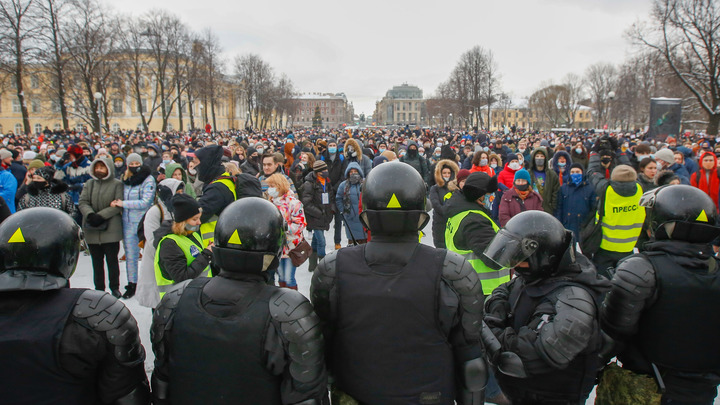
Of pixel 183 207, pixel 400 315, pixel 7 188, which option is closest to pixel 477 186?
pixel 400 315

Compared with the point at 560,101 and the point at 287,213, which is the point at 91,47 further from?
the point at 560,101

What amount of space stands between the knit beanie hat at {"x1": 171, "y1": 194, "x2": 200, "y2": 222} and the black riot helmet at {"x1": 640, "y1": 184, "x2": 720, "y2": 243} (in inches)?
131

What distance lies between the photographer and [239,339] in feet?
5.77

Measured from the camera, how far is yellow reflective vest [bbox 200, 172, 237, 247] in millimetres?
4648

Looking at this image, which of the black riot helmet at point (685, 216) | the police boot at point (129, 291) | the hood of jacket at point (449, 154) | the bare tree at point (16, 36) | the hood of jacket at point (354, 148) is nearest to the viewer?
the black riot helmet at point (685, 216)

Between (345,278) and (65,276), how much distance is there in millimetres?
1169

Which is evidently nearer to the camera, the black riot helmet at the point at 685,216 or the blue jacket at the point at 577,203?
the black riot helmet at the point at 685,216

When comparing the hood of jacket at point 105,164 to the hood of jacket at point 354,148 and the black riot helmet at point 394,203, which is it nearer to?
the hood of jacket at point 354,148

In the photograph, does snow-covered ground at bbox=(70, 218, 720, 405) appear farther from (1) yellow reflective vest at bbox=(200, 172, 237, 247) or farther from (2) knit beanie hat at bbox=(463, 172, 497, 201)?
(2) knit beanie hat at bbox=(463, 172, 497, 201)

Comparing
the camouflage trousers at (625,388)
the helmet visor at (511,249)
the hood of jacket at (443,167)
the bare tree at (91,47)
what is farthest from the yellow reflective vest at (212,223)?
the bare tree at (91,47)

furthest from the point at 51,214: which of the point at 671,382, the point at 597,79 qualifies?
the point at 597,79

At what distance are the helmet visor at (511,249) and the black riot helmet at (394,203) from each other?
46 cm

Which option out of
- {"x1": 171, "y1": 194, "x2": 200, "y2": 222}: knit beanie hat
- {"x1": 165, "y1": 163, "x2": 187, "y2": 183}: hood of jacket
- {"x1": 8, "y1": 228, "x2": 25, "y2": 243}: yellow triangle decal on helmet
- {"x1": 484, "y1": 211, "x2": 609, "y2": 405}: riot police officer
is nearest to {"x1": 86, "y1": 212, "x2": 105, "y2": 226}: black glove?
{"x1": 165, "y1": 163, "x2": 187, "y2": 183}: hood of jacket

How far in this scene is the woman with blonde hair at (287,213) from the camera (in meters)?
5.34
